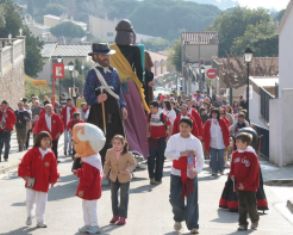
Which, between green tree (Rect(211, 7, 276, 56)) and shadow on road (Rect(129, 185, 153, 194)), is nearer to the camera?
shadow on road (Rect(129, 185, 153, 194))

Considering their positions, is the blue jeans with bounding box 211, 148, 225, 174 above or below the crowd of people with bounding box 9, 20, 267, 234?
below

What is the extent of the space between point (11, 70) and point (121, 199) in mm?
37870

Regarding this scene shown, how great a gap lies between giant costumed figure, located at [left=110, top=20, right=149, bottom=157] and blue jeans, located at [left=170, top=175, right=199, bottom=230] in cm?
634

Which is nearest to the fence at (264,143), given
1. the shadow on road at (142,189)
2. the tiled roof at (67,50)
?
the shadow on road at (142,189)

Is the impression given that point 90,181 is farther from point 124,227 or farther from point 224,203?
point 224,203

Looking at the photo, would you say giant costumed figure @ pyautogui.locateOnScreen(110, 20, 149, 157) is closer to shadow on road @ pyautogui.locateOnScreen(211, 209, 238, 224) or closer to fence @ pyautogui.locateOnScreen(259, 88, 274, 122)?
shadow on road @ pyautogui.locateOnScreen(211, 209, 238, 224)

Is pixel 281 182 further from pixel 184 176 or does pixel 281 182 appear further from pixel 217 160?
pixel 184 176

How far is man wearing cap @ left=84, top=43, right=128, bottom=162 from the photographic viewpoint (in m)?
16.7

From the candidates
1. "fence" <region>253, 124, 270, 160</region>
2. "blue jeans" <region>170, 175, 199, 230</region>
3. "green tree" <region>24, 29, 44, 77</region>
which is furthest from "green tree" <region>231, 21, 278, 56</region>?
"blue jeans" <region>170, 175, 199, 230</region>

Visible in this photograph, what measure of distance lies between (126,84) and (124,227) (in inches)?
254

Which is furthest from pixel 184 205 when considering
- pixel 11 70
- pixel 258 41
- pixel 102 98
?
pixel 258 41

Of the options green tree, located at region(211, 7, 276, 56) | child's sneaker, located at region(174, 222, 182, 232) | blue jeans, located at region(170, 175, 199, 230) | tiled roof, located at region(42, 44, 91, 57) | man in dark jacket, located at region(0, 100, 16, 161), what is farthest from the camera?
green tree, located at region(211, 7, 276, 56)

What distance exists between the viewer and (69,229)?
12648 mm

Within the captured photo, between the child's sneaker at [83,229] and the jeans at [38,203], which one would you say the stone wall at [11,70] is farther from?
the child's sneaker at [83,229]
